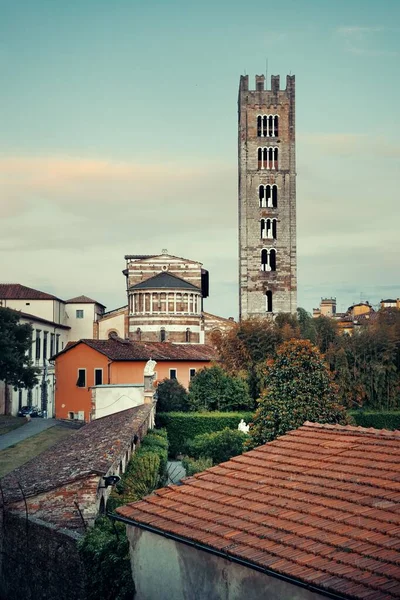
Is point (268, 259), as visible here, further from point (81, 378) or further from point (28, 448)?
point (28, 448)

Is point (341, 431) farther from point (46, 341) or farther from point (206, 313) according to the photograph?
point (206, 313)

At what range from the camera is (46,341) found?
7181 cm

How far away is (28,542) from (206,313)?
64.0 metres

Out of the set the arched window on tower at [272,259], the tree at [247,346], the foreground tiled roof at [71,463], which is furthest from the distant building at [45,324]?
the foreground tiled roof at [71,463]

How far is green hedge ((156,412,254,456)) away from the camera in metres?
39.8

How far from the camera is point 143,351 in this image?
51344 millimetres

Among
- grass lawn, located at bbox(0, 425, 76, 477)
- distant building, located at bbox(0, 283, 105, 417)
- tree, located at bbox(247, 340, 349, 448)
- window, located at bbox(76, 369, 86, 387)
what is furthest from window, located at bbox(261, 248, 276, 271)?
tree, located at bbox(247, 340, 349, 448)

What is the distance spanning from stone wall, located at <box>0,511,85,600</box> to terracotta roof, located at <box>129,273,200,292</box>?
6068 cm

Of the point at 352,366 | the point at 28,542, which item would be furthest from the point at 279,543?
the point at 352,366

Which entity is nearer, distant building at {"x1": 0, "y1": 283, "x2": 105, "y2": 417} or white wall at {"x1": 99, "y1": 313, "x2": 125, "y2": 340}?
distant building at {"x1": 0, "y1": 283, "x2": 105, "y2": 417}

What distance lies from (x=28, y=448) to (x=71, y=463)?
1290 centimetres

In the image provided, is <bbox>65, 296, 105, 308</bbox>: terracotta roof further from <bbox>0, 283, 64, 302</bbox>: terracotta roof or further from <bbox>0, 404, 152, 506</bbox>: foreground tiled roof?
<bbox>0, 404, 152, 506</bbox>: foreground tiled roof

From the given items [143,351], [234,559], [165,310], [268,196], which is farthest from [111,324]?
[234,559]

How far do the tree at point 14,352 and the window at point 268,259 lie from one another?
3165 centimetres
